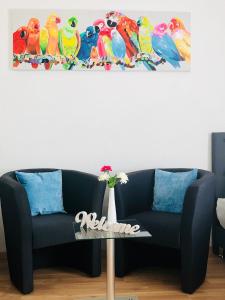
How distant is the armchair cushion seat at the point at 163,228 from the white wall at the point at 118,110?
0.81 metres

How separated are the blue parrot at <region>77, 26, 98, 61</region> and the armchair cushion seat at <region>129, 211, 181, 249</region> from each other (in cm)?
163

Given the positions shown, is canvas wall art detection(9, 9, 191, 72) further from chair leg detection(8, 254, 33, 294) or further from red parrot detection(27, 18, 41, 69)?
chair leg detection(8, 254, 33, 294)

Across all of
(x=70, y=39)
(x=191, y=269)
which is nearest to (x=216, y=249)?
(x=191, y=269)

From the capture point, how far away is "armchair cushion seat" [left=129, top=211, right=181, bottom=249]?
3.02 m

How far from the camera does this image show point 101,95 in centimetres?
391

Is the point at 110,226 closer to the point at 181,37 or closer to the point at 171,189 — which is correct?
the point at 171,189

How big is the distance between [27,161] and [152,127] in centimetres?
125

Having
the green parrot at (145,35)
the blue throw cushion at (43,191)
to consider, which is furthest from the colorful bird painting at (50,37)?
the blue throw cushion at (43,191)

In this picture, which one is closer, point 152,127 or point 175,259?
point 175,259

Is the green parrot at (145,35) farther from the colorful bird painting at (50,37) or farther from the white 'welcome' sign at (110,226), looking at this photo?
the white 'welcome' sign at (110,226)

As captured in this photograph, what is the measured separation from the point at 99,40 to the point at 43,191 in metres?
1.53

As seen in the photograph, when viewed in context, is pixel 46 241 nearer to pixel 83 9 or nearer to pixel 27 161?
pixel 27 161

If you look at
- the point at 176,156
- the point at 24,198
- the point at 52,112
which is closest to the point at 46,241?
the point at 24,198

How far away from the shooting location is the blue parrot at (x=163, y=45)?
389 cm
